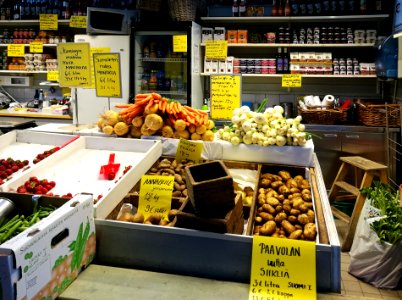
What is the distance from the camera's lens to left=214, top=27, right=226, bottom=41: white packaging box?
527 centimetres

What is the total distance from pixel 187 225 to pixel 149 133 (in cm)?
126

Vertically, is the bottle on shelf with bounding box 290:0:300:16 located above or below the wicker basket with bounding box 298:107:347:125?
above

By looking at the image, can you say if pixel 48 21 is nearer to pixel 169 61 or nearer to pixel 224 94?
pixel 169 61

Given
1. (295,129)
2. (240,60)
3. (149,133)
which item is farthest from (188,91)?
(295,129)

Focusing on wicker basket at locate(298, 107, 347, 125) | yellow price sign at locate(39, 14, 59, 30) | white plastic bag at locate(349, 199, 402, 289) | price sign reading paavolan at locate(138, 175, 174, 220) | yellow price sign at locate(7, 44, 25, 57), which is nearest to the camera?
price sign reading paavolan at locate(138, 175, 174, 220)

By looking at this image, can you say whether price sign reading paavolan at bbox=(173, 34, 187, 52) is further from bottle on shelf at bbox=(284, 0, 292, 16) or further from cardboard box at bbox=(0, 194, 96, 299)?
cardboard box at bbox=(0, 194, 96, 299)

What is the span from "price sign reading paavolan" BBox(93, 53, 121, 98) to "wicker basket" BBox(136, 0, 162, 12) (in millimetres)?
2437

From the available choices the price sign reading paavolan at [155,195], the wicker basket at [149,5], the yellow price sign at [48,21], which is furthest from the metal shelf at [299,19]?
the price sign reading paavolan at [155,195]

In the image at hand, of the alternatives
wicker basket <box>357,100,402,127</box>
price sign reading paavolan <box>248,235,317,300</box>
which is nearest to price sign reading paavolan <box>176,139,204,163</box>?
price sign reading paavolan <box>248,235,317,300</box>

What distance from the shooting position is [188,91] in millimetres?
5012

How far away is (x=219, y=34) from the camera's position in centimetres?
529

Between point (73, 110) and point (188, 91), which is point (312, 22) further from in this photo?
point (73, 110)

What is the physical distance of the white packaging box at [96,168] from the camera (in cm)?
200

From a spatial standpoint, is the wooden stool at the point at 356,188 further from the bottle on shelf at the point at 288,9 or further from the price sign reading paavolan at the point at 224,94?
the bottle on shelf at the point at 288,9
